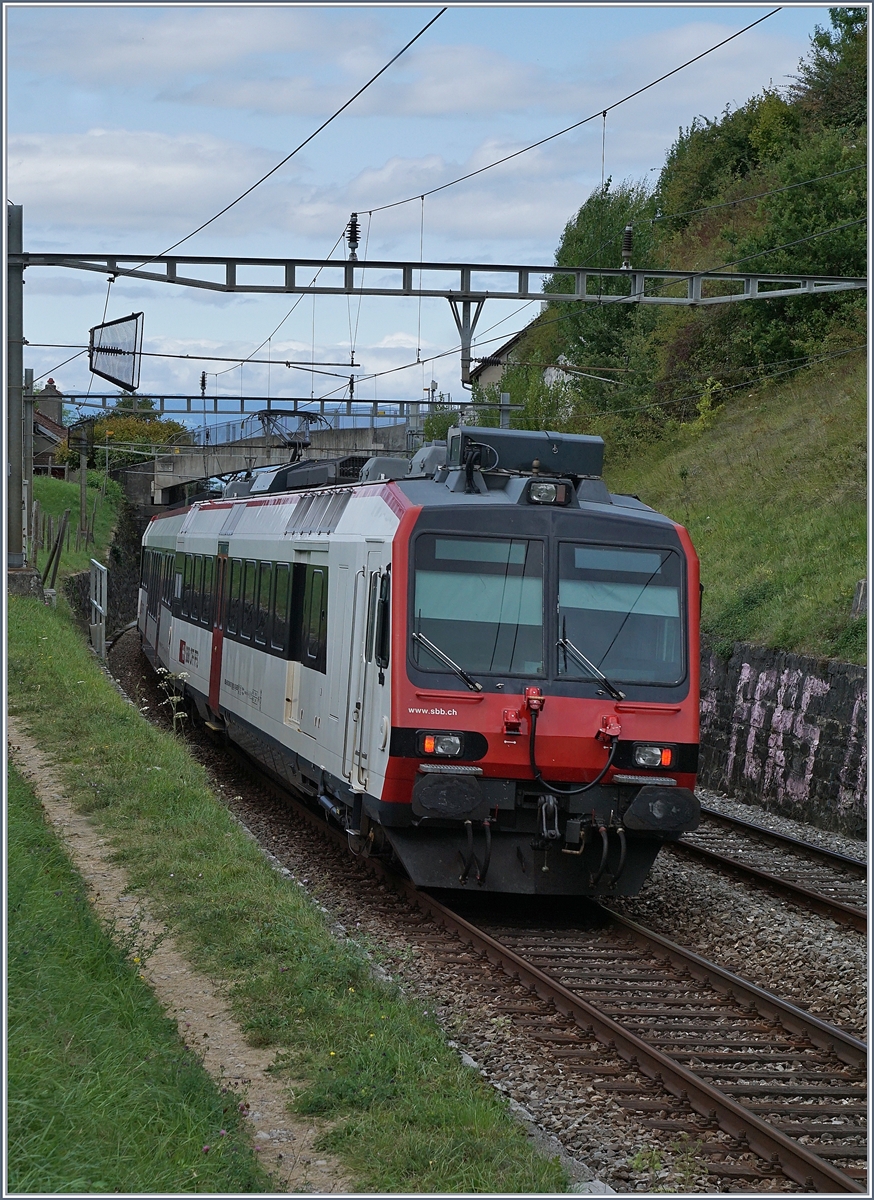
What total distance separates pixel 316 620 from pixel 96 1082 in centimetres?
746

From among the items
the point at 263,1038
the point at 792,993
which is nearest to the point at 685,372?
the point at 792,993

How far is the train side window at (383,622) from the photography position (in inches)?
386

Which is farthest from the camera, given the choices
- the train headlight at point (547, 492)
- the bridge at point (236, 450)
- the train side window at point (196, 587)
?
the bridge at point (236, 450)

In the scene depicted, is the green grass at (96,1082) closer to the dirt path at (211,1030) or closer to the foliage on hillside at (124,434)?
the dirt path at (211,1030)

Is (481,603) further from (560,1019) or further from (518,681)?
(560,1019)

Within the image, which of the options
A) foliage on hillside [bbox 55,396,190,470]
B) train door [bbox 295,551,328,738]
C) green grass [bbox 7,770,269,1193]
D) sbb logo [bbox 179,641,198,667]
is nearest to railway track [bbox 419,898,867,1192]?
green grass [bbox 7,770,269,1193]

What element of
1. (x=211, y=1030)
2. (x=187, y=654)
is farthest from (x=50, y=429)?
(x=211, y=1030)

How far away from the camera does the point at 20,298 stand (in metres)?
21.0

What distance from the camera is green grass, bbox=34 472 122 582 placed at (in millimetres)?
43688

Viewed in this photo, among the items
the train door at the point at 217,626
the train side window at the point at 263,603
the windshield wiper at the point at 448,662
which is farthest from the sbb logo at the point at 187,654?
the windshield wiper at the point at 448,662

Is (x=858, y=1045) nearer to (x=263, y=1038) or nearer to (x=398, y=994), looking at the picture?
(x=398, y=994)

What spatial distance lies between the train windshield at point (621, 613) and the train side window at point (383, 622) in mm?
1244

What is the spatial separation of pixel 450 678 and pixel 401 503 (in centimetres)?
142

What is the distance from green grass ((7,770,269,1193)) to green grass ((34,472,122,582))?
33167mm
